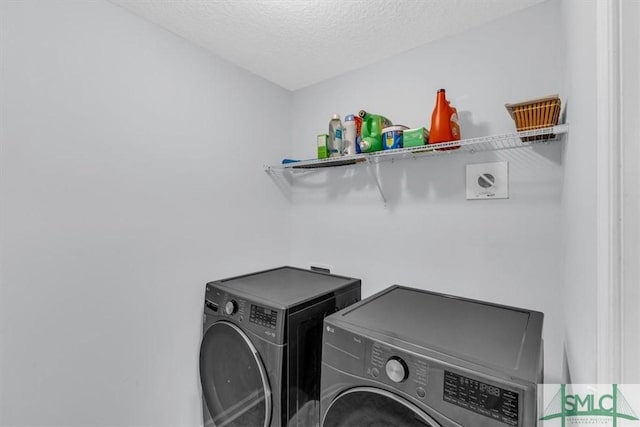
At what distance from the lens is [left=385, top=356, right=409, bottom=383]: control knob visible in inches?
35.4

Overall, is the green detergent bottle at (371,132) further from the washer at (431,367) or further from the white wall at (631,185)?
the white wall at (631,185)

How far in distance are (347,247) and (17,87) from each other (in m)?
1.89

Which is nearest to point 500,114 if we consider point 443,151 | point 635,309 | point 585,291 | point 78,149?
point 443,151

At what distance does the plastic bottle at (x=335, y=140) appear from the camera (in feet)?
6.23

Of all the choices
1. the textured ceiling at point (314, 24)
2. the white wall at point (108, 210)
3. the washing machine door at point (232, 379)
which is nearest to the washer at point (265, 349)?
the washing machine door at point (232, 379)

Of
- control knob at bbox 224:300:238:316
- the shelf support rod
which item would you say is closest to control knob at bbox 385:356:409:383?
control knob at bbox 224:300:238:316

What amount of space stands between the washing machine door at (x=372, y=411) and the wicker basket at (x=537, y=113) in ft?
3.95

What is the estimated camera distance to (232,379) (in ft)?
4.96

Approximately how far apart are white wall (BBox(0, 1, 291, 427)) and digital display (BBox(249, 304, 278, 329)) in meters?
0.58

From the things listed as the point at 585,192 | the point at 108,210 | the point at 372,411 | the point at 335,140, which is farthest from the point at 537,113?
the point at 108,210

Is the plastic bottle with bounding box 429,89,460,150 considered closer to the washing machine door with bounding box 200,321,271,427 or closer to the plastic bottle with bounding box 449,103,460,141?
the plastic bottle with bounding box 449,103,460,141

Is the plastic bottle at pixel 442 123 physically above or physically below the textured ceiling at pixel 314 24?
below

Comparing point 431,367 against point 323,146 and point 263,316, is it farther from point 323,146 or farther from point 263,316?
point 323,146

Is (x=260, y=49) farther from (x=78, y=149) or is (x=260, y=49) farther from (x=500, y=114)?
(x=500, y=114)
